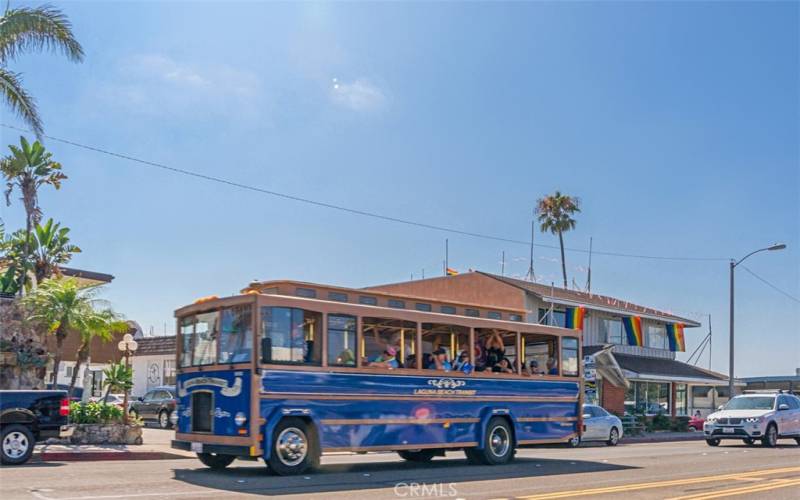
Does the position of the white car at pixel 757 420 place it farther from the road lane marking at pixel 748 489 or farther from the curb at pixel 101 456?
the curb at pixel 101 456

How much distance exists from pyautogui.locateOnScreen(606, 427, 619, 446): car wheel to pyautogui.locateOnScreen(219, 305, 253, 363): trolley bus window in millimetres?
19489

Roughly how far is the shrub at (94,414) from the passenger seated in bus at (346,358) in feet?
29.4

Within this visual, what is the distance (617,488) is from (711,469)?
16.6 feet

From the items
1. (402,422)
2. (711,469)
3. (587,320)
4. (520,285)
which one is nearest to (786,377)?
(587,320)

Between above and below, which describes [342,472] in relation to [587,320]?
below

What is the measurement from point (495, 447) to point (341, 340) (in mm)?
4859

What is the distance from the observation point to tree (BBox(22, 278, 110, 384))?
2700 cm

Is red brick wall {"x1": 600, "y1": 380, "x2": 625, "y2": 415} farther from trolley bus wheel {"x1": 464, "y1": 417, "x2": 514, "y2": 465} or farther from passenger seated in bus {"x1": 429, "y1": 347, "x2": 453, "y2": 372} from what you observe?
passenger seated in bus {"x1": 429, "y1": 347, "x2": 453, "y2": 372}

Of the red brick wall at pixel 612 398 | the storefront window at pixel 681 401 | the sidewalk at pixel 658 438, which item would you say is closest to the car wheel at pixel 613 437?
the sidewalk at pixel 658 438

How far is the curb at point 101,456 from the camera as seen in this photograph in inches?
695

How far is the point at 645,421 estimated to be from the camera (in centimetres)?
4056

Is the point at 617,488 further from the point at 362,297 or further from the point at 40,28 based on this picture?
the point at 40,28

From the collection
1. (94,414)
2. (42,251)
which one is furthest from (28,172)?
(94,414)

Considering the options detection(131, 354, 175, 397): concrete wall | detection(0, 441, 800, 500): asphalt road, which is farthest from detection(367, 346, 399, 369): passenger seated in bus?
detection(131, 354, 175, 397): concrete wall
